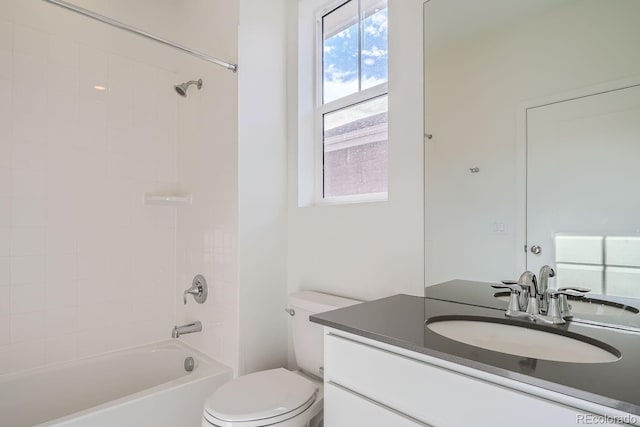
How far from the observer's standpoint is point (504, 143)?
125 centimetres

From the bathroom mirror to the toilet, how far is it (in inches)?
24.5

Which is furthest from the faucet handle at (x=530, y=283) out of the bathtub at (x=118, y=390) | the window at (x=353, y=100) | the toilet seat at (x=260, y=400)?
the bathtub at (x=118, y=390)

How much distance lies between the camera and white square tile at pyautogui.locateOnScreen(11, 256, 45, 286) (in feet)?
5.67

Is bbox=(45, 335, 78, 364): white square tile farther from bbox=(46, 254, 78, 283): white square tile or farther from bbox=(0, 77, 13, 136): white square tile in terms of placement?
bbox=(0, 77, 13, 136): white square tile

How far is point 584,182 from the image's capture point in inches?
A: 41.8

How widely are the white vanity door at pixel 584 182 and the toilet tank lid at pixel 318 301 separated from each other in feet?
2.61

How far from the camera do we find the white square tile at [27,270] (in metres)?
1.73

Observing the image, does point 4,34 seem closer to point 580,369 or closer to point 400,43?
point 400,43

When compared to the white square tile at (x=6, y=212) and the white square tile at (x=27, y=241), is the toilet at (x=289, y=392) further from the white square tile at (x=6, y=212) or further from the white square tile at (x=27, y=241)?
the white square tile at (x=6, y=212)

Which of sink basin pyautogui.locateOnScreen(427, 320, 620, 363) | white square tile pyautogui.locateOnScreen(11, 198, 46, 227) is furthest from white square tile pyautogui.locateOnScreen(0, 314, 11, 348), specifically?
sink basin pyautogui.locateOnScreen(427, 320, 620, 363)

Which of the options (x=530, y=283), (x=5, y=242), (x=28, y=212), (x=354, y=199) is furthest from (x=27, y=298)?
(x=530, y=283)

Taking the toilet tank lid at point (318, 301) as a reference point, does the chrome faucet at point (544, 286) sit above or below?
above

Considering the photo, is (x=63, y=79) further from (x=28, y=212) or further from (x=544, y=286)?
(x=544, y=286)

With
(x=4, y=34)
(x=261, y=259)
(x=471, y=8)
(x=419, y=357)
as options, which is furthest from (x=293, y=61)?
(x=419, y=357)
